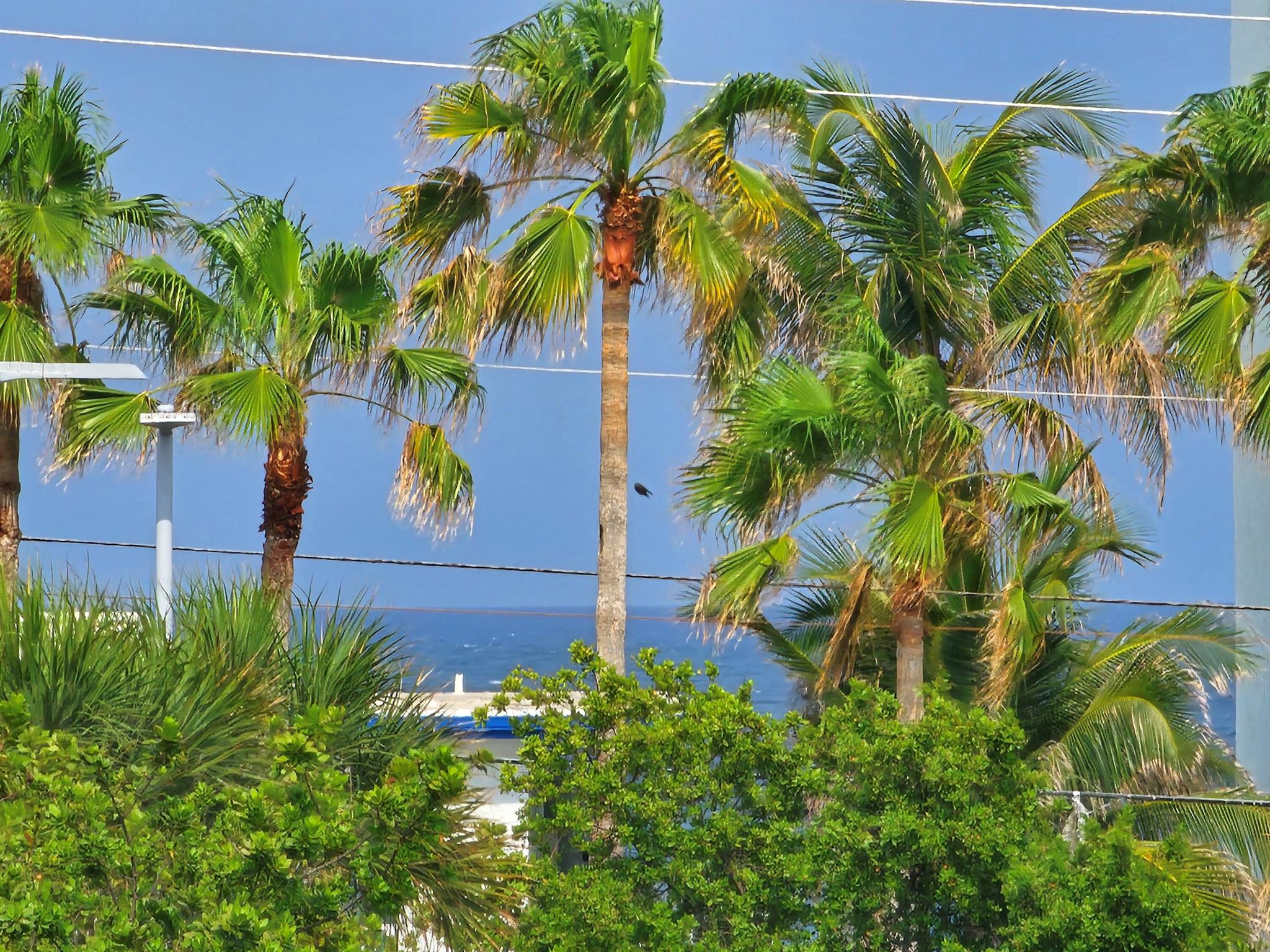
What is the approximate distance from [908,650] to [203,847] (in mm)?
A: 6465

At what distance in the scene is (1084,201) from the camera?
13.8m

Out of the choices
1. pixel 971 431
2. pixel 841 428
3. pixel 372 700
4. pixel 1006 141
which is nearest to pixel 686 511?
pixel 841 428

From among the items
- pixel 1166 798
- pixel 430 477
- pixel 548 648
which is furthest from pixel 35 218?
pixel 548 648

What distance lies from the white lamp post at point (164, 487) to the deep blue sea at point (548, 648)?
54316 mm

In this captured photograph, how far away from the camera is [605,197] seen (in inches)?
509

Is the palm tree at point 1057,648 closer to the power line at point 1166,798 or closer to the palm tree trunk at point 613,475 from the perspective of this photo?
the power line at point 1166,798

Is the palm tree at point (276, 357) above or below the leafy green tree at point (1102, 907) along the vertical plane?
above

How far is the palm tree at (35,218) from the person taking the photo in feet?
41.5

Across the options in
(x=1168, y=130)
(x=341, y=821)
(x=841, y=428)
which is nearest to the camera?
(x=341, y=821)

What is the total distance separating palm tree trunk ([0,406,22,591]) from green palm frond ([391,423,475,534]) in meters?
3.41

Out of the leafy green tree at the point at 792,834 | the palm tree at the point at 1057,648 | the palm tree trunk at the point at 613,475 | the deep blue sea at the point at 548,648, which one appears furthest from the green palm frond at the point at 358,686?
the deep blue sea at the point at 548,648

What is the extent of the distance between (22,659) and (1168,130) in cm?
964

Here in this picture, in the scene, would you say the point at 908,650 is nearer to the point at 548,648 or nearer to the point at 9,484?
the point at 9,484

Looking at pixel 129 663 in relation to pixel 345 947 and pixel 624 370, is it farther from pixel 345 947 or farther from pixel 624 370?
pixel 624 370
